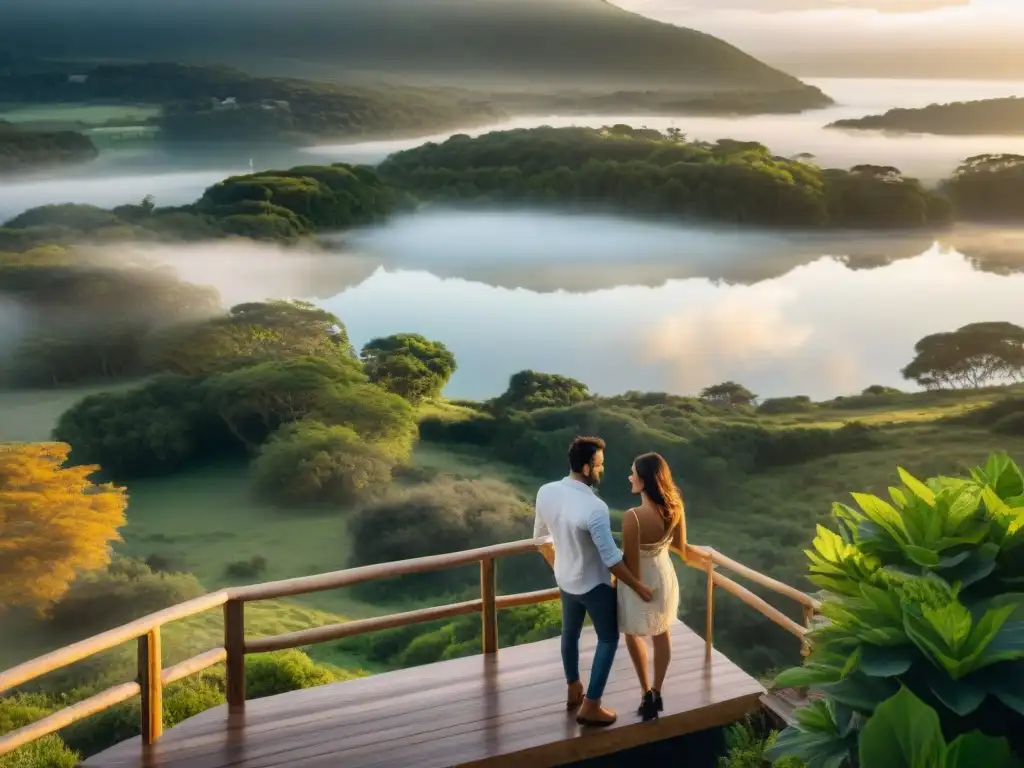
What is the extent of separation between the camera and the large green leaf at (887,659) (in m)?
1.94

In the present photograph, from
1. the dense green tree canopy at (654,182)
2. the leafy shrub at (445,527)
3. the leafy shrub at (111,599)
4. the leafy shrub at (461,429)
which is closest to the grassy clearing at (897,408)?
the dense green tree canopy at (654,182)

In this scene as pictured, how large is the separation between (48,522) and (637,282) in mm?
8096

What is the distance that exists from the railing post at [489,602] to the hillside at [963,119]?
47.8 ft

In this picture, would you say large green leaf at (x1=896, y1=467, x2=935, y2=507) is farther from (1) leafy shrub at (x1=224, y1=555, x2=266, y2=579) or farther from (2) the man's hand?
(1) leafy shrub at (x1=224, y1=555, x2=266, y2=579)

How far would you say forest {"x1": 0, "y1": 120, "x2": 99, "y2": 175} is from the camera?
1480 centimetres

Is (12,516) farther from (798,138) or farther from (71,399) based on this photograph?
(798,138)

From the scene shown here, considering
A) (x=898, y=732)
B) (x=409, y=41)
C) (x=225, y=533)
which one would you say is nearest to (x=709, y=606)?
(x=898, y=732)

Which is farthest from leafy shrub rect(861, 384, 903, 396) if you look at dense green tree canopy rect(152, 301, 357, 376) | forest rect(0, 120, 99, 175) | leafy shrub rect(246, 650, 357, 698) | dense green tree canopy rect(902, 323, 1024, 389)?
forest rect(0, 120, 99, 175)

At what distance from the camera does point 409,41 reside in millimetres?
17531

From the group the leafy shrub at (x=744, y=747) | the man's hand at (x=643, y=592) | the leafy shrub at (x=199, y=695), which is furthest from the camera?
the leafy shrub at (x=199, y=695)

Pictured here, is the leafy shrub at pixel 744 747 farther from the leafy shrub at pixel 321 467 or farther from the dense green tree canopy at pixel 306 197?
the dense green tree canopy at pixel 306 197

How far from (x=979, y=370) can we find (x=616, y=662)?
1214cm

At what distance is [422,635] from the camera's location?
36.7 ft

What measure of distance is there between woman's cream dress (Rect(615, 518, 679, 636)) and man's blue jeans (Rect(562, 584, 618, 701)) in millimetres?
41
